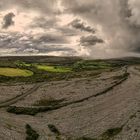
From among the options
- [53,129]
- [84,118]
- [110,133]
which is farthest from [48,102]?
[110,133]

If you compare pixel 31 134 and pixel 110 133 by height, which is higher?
pixel 31 134

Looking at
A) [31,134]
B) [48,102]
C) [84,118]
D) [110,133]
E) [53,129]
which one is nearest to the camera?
[31,134]

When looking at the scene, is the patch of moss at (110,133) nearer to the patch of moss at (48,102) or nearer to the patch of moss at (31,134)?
the patch of moss at (31,134)

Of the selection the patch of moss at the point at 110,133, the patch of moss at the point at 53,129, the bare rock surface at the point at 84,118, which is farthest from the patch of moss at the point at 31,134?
the patch of moss at the point at 110,133

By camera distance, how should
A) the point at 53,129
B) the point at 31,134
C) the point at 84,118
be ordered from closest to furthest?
the point at 31,134 → the point at 53,129 → the point at 84,118

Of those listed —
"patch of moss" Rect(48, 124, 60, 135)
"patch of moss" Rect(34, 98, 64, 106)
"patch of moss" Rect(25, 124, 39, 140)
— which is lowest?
"patch of moss" Rect(48, 124, 60, 135)

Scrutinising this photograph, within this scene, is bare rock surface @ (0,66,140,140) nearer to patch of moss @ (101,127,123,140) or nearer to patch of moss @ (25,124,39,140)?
patch of moss @ (101,127,123,140)

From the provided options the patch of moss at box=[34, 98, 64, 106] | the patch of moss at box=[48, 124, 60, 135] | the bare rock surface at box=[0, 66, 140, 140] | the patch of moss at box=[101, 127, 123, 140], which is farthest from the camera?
the patch of moss at box=[34, 98, 64, 106]

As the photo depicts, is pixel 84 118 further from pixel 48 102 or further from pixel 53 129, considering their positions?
pixel 48 102

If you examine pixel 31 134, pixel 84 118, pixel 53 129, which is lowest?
pixel 53 129

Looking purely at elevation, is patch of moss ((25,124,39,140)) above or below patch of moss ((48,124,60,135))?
above

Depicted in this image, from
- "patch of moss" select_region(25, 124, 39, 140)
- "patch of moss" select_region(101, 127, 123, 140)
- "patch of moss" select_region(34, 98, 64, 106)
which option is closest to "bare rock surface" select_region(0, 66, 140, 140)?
"patch of moss" select_region(101, 127, 123, 140)
